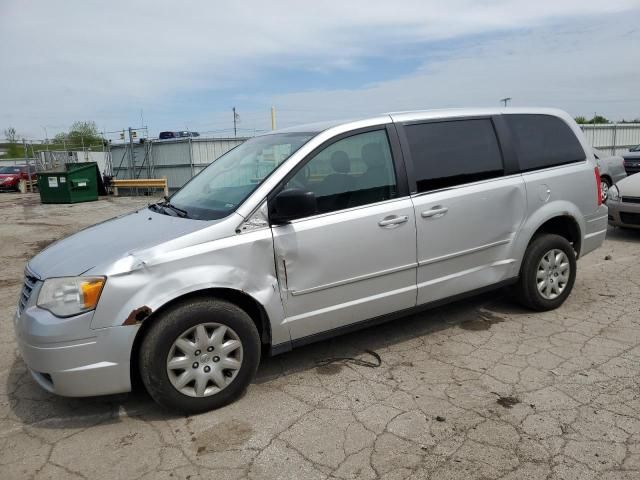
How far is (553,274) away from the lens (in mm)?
4715

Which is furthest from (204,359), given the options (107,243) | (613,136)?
(613,136)

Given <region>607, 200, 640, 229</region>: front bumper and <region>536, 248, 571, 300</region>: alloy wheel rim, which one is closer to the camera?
<region>536, 248, 571, 300</region>: alloy wheel rim

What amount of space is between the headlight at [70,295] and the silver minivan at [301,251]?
1 cm

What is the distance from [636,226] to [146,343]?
25.0 ft

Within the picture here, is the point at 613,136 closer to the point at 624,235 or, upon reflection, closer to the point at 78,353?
the point at 624,235

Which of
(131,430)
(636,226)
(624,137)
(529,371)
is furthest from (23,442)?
(624,137)

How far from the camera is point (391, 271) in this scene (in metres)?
3.75

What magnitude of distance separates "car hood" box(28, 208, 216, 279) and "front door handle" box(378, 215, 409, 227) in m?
1.20

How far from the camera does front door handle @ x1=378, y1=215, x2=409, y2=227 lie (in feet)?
12.0

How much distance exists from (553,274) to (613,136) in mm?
22029

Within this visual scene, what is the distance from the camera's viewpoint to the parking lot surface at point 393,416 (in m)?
2.67

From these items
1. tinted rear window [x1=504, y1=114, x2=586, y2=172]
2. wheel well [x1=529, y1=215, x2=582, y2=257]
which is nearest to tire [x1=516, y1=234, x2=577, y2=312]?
wheel well [x1=529, y1=215, x2=582, y2=257]

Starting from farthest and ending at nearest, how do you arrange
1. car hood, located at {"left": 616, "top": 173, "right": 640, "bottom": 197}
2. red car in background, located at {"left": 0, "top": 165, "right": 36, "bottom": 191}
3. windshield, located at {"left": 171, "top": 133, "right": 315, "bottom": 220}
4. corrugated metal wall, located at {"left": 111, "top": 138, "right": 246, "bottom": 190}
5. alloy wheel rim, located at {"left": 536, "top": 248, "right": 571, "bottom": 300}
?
red car in background, located at {"left": 0, "top": 165, "right": 36, "bottom": 191}
corrugated metal wall, located at {"left": 111, "top": 138, "right": 246, "bottom": 190}
car hood, located at {"left": 616, "top": 173, "right": 640, "bottom": 197}
alloy wheel rim, located at {"left": 536, "top": 248, "right": 571, "bottom": 300}
windshield, located at {"left": 171, "top": 133, "right": 315, "bottom": 220}

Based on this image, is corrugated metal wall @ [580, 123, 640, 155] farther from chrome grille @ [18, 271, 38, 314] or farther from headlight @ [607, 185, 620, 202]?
chrome grille @ [18, 271, 38, 314]
